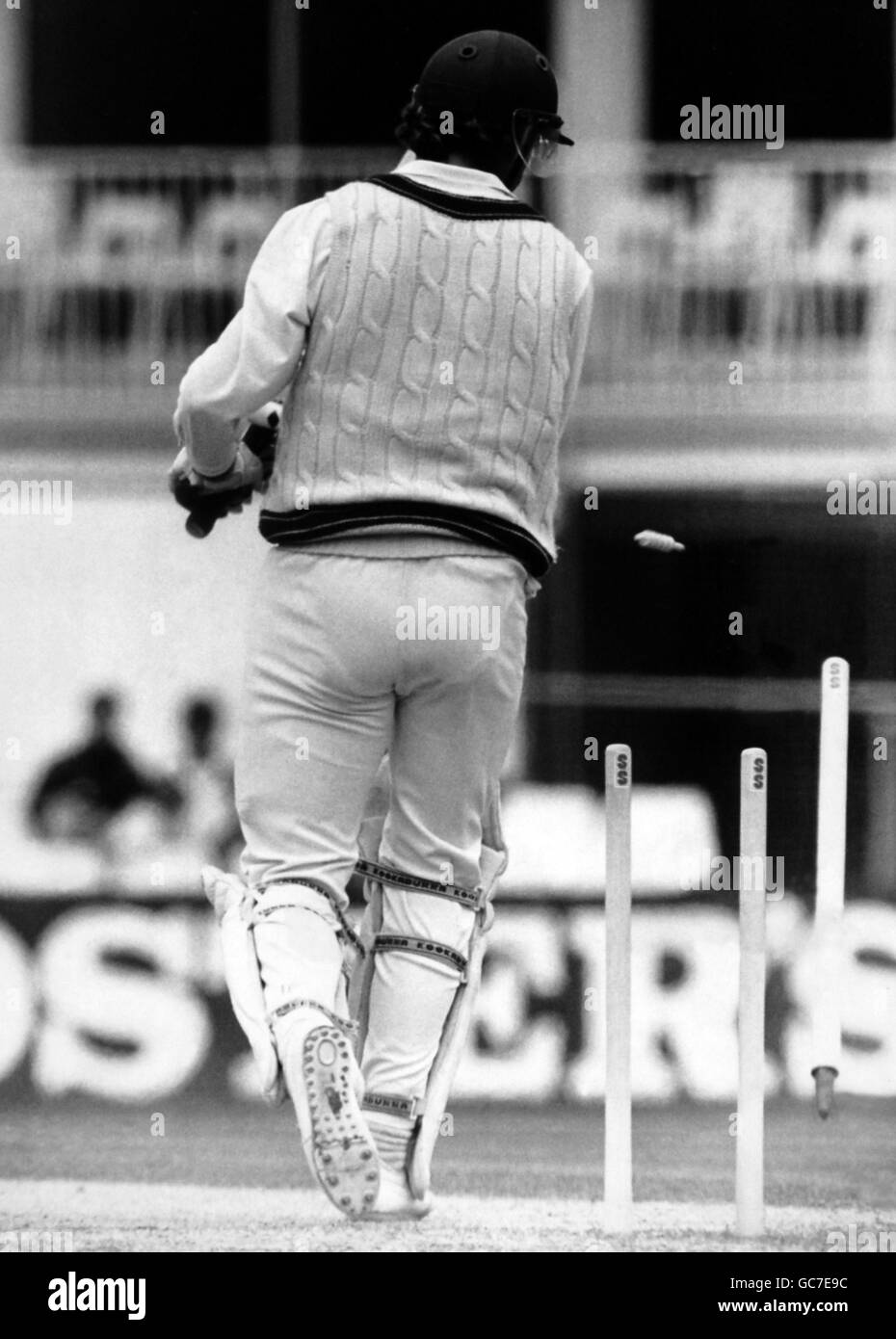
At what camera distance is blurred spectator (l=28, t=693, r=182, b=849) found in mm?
7402

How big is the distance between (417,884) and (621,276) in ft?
13.1

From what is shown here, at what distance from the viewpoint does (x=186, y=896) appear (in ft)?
23.9

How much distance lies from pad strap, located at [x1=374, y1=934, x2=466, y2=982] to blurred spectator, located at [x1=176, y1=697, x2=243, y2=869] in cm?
328

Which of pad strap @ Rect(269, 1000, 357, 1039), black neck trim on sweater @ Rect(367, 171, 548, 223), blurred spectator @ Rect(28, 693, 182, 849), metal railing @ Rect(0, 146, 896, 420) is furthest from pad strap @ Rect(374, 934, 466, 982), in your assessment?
metal railing @ Rect(0, 146, 896, 420)

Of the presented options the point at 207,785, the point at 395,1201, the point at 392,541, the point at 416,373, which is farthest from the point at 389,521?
the point at 207,785

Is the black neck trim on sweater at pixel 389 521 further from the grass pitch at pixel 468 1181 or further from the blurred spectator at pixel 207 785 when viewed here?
the blurred spectator at pixel 207 785

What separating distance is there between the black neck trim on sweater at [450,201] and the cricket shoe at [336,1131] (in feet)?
3.70

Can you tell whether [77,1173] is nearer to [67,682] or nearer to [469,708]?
[469,708]

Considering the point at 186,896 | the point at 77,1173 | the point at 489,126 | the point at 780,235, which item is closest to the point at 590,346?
the point at 780,235

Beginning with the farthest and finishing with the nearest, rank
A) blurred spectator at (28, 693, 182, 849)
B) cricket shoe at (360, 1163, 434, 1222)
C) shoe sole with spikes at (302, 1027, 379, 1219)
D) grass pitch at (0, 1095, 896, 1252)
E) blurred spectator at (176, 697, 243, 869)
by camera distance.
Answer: blurred spectator at (28, 693, 182, 849)
blurred spectator at (176, 697, 243, 869)
grass pitch at (0, 1095, 896, 1252)
cricket shoe at (360, 1163, 434, 1222)
shoe sole with spikes at (302, 1027, 379, 1219)

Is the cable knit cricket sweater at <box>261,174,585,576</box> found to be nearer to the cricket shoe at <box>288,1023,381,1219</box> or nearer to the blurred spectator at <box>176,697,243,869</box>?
the cricket shoe at <box>288,1023,381,1219</box>

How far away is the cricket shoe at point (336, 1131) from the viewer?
11.6ft
